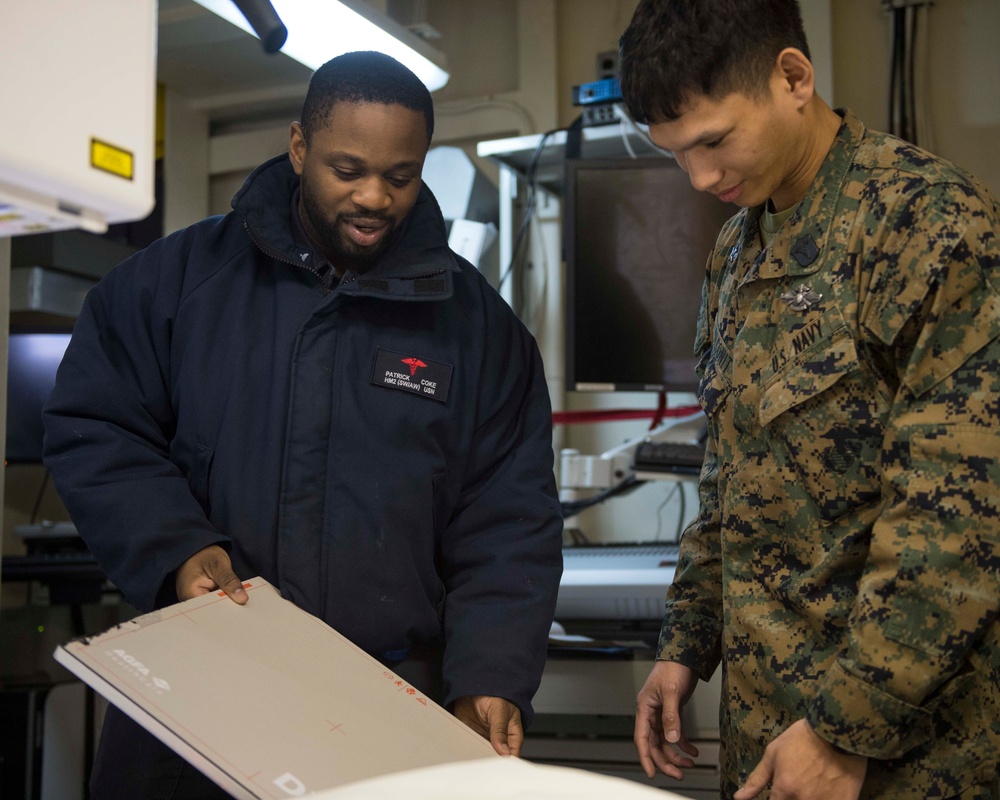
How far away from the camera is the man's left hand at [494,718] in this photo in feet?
3.52

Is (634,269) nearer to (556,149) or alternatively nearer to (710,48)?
(556,149)

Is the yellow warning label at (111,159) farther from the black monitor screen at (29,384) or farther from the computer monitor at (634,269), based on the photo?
the black monitor screen at (29,384)

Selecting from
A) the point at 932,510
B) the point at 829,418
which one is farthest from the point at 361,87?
the point at 932,510

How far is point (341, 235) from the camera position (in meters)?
1.20

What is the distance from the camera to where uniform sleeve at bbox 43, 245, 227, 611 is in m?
1.04

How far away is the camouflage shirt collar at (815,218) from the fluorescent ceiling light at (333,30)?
91 centimetres

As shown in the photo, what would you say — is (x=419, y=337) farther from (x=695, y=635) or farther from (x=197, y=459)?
(x=695, y=635)

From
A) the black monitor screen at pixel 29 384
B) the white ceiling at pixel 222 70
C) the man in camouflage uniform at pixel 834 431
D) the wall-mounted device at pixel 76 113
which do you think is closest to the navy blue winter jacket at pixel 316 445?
the man in camouflage uniform at pixel 834 431

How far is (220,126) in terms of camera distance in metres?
3.36

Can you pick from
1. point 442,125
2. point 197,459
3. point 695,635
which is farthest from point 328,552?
point 442,125

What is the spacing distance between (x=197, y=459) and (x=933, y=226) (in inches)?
31.6

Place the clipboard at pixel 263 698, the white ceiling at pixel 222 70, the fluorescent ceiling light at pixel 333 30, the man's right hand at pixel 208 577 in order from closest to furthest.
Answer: the clipboard at pixel 263 698, the man's right hand at pixel 208 577, the fluorescent ceiling light at pixel 333 30, the white ceiling at pixel 222 70

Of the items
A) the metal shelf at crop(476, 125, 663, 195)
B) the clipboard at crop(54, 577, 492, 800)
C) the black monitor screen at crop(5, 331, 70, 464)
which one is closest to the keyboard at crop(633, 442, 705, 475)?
the metal shelf at crop(476, 125, 663, 195)

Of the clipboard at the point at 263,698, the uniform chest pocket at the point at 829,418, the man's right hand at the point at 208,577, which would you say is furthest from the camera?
the man's right hand at the point at 208,577
